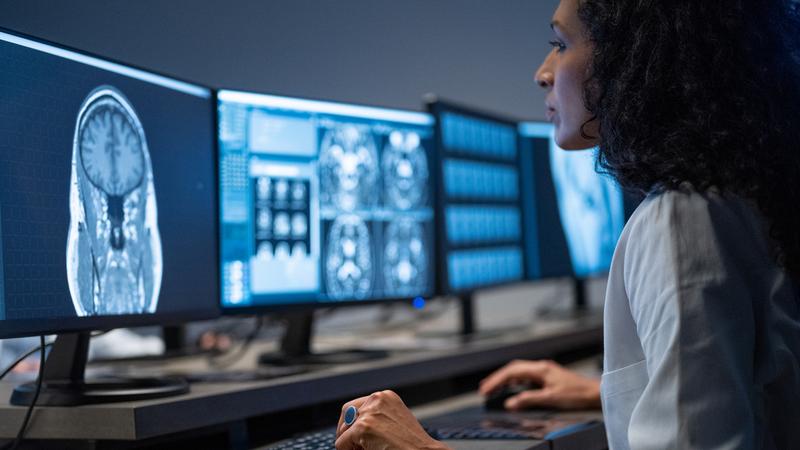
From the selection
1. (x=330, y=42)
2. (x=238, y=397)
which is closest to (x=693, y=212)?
(x=238, y=397)

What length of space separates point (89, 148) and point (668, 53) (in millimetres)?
739

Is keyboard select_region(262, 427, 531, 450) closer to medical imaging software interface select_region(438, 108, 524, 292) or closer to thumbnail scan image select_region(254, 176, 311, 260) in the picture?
thumbnail scan image select_region(254, 176, 311, 260)

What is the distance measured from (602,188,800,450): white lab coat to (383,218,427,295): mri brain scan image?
0.96 m

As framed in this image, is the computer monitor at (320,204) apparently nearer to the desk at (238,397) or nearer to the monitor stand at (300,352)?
the monitor stand at (300,352)

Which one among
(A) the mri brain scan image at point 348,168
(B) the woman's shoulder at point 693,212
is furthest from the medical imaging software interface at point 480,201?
(B) the woman's shoulder at point 693,212

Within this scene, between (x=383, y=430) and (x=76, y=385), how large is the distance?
0.45 m

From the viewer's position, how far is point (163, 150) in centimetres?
139

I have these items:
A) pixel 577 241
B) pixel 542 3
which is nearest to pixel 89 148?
pixel 577 241

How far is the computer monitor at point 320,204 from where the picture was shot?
5.29 feet

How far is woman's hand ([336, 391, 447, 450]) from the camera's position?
1.06 m

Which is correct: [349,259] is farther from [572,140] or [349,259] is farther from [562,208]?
[562,208]

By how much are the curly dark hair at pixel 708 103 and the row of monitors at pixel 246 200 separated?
2.19 feet

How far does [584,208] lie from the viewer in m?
2.62

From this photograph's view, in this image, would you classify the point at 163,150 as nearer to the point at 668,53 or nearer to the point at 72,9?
the point at 72,9
